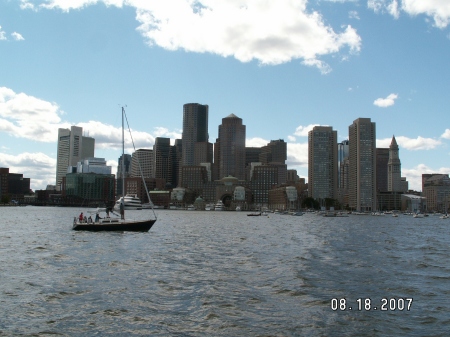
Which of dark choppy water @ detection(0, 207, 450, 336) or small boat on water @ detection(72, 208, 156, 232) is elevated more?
small boat on water @ detection(72, 208, 156, 232)

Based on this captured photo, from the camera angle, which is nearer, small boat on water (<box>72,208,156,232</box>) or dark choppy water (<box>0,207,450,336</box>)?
dark choppy water (<box>0,207,450,336</box>)

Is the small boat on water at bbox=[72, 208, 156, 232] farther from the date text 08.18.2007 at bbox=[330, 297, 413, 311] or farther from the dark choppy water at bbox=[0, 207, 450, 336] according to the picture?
the date text 08.18.2007 at bbox=[330, 297, 413, 311]

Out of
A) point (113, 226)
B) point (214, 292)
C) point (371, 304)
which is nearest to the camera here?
point (371, 304)

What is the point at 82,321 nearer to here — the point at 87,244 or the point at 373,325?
the point at 373,325

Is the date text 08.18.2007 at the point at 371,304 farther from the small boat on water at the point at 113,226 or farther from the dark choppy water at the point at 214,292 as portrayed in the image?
the small boat on water at the point at 113,226

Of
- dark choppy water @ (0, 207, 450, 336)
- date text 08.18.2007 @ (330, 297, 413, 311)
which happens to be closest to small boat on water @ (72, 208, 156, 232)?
dark choppy water @ (0, 207, 450, 336)

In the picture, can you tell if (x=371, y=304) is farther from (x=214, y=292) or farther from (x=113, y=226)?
(x=113, y=226)

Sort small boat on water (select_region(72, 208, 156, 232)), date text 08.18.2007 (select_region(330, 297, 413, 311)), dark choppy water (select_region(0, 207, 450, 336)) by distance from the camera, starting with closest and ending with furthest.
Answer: dark choppy water (select_region(0, 207, 450, 336)) < date text 08.18.2007 (select_region(330, 297, 413, 311)) < small boat on water (select_region(72, 208, 156, 232))

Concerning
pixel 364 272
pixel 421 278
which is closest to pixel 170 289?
pixel 364 272

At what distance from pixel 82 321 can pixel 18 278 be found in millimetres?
13392

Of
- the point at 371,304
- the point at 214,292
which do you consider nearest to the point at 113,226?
the point at 214,292

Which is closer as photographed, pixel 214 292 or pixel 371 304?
pixel 371 304

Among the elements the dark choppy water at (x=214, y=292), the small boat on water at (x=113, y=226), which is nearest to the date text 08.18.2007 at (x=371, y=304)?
the dark choppy water at (x=214, y=292)

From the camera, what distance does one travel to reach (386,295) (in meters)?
30.1
